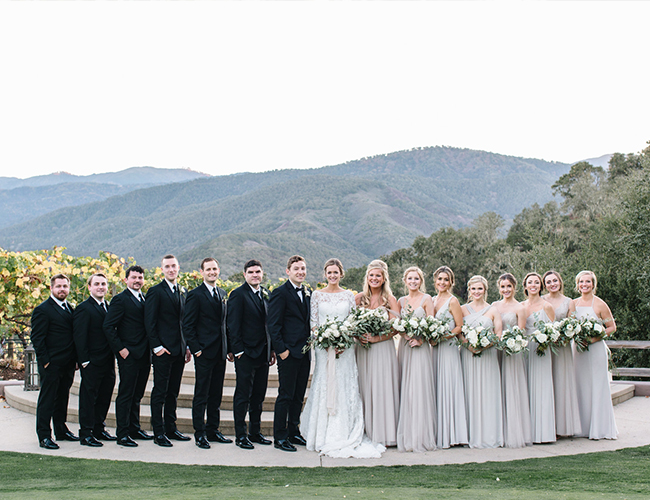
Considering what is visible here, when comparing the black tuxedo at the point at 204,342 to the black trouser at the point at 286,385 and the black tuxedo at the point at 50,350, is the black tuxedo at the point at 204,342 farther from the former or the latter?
the black tuxedo at the point at 50,350

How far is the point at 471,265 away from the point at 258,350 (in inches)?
1738

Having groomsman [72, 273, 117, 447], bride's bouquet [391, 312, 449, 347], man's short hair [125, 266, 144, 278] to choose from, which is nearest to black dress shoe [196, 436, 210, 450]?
groomsman [72, 273, 117, 447]

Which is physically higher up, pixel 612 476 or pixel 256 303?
pixel 256 303

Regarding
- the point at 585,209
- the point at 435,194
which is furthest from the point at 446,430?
the point at 435,194

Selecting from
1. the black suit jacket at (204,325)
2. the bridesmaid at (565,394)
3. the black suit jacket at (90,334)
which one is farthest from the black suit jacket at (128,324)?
the bridesmaid at (565,394)

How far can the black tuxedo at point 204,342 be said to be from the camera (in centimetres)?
687

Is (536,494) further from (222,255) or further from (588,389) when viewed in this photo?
(222,255)

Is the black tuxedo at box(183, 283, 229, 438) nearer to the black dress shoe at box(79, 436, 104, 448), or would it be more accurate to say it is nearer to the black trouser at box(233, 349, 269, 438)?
the black trouser at box(233, 349, 269, 438)

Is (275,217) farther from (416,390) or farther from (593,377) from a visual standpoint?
(416,390)

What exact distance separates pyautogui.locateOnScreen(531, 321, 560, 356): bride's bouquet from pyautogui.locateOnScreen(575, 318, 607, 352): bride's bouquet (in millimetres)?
339

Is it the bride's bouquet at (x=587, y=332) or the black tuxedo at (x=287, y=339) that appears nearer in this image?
the black tuxedo at (x=287, y=339)

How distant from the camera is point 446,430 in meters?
6.98

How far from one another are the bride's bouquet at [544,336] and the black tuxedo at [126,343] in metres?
4.62

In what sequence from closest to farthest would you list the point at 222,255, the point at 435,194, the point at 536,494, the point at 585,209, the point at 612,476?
the point at 536,494, the point at 612,476, the point at 585,209, the point at 222,255, the point at 435,194
